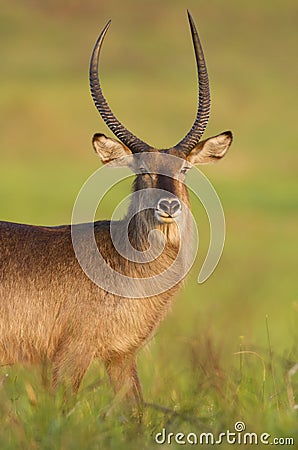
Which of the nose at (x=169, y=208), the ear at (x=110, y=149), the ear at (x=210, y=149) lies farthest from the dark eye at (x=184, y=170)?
the nose at (x=169, y=208)

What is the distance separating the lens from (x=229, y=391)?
19.8ft

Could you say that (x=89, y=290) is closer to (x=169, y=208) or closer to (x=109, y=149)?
(x=169, y=208)

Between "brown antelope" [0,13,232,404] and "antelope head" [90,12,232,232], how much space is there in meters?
0.01

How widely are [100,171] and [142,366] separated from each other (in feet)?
5.53

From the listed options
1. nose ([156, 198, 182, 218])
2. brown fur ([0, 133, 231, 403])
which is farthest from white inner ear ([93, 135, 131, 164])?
nose ([156, 198, 182, 218])

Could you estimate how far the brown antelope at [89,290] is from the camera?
26.1 feet

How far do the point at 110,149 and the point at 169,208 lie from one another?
1057 mm

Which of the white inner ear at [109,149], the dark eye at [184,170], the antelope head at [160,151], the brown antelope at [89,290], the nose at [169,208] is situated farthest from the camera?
the white inner ear at [109,149]

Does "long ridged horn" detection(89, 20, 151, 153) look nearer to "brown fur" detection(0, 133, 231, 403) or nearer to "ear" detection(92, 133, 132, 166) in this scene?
"ear" detection(92, 133, 132, 166)

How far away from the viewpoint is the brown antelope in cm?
796

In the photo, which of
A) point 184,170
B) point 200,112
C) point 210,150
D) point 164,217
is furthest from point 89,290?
point 200,112

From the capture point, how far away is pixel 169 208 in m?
7.80

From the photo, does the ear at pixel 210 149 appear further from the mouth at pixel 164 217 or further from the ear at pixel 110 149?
the mouth at pixel 164 217

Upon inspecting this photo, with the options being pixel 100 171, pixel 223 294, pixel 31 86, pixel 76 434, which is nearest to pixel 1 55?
pixel 31 86
